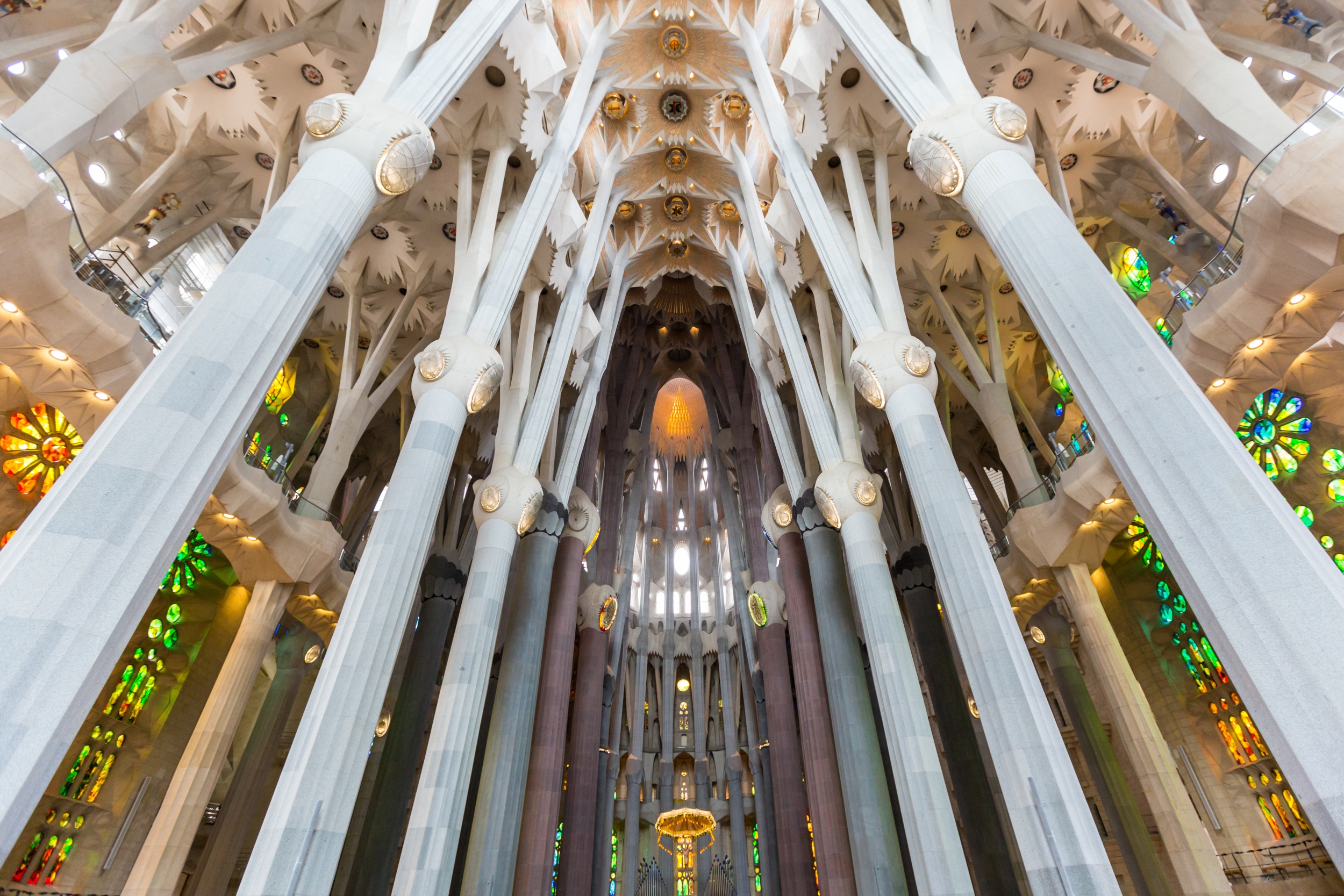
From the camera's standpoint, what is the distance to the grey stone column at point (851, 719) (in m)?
11.0

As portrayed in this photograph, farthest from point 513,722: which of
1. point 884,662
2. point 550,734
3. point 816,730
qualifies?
point 884,662

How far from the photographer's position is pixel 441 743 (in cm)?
954

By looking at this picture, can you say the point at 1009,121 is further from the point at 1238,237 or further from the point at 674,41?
the point at 674,41

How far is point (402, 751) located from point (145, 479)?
36.7ft

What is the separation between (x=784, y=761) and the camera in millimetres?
16766

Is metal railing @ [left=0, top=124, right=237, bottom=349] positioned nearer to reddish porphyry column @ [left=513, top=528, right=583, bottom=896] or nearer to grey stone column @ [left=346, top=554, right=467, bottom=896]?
grey stone column @ [left=346, top=554, right=467, bottom=896]

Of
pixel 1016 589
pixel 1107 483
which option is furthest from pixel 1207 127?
pixel 1016 589

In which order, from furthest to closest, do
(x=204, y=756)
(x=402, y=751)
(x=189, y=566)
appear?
(x=189, y=566), (x=402, y=751), (x=204, y=756)

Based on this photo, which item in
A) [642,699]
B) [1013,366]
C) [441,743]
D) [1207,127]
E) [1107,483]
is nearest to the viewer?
[1207,127]

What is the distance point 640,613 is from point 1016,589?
54.1 ft

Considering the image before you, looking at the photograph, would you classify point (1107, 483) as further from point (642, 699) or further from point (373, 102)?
point (642, 699)

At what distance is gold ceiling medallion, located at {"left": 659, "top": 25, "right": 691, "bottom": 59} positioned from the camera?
16.1 metres

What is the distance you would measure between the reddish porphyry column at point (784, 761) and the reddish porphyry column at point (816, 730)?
2054 mm

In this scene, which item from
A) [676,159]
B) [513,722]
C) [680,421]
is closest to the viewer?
[513,722]
